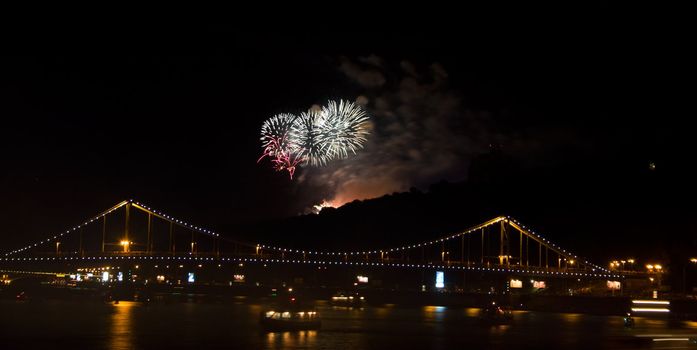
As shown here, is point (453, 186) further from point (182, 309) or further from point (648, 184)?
point (182, 309)

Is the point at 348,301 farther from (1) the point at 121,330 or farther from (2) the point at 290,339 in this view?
(2) the point at 290,339

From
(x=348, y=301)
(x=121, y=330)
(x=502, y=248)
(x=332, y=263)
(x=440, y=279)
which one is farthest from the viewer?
(x=502, y=248)

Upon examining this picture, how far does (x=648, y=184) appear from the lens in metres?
136

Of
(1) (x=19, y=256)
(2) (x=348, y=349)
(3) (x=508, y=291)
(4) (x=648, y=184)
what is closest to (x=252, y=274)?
(1) (x=19, y=256)

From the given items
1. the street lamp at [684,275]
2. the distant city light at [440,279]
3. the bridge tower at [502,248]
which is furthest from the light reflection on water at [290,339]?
the bridge tower at [502,248]

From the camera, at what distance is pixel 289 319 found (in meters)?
43.2

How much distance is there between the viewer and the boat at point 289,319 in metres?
43.0

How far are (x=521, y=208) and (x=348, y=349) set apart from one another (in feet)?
393

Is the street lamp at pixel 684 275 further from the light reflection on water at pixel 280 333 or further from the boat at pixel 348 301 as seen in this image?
the boat at pixel 348 301

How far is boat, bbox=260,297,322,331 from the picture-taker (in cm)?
4300

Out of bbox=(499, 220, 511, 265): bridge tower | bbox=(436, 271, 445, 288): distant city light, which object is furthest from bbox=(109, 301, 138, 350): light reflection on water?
bbox=(499, 220, 511, 265): bridge tower

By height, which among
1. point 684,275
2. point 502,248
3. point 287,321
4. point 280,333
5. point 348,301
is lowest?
point 280,333

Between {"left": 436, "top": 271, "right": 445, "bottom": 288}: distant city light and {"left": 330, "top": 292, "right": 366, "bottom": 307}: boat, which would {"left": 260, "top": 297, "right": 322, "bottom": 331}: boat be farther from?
{"left": 436, "top": 271, "right": 445, "bottom": 288}: distant city light

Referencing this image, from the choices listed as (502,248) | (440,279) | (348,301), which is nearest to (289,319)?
(348,301)
